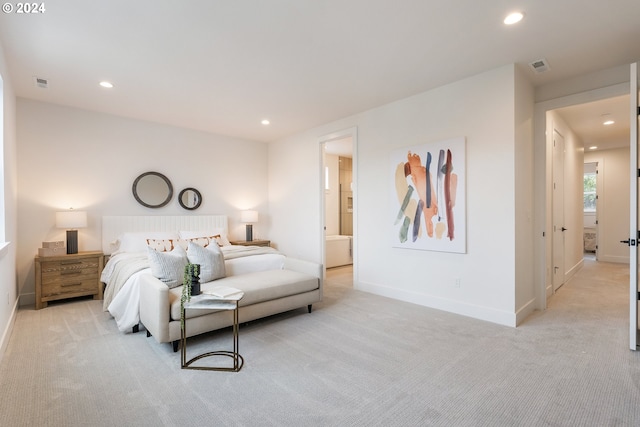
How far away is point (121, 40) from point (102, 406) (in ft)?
9.21

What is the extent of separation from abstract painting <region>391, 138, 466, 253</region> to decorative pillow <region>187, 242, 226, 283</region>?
2.26 metres

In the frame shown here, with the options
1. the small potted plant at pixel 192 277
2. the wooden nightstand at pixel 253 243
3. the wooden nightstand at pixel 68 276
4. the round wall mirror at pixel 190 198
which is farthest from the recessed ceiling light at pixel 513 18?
the wooden nightstand at pixel 68 276

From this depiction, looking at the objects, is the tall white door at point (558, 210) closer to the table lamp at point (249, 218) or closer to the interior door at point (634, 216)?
the interior door at point (634, 216)

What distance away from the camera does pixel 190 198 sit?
5.49m

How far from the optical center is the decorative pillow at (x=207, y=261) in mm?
3289

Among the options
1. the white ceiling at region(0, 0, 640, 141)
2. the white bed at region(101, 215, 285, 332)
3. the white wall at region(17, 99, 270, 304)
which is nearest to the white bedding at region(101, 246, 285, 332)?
the white bed at region(101, 215, 285, 332)

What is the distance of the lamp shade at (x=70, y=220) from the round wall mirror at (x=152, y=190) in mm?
860

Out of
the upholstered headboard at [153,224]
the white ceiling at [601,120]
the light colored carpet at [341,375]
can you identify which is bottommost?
the light colored carpet at [341,375]

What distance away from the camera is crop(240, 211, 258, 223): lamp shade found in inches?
231

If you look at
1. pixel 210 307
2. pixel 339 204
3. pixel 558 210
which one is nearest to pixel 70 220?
pixel 210 307

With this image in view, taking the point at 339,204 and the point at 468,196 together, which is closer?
the point at 468,196

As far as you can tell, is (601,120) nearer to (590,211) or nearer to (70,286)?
(590,211)

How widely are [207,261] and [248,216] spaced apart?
2597 millimetres

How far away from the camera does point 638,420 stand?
5.71 ft
